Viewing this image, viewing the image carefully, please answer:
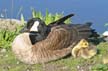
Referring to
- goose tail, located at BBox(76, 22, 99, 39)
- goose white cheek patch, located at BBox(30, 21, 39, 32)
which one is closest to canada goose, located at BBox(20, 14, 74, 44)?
goose white cheek patch, located at BBox(30, 21, 39, 32)

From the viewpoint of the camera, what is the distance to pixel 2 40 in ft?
33.2

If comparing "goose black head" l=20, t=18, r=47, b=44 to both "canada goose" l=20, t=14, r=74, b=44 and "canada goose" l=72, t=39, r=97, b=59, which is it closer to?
"canada goose" l=20, t=14, r=74, b=44

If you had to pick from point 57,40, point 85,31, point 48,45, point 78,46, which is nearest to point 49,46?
point 48,45

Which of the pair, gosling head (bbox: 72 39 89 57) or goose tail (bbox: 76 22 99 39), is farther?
goose tail (bbox: 76 22 99 39)

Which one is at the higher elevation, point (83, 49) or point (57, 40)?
point (57, 40)

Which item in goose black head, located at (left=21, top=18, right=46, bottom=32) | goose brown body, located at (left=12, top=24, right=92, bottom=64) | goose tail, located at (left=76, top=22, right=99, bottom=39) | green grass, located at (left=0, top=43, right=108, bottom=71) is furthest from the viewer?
goose tail, located at (left=76, top=22, right=99, bottom=39)

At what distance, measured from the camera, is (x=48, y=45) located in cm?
873

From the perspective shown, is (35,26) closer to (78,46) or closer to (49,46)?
(49,46)

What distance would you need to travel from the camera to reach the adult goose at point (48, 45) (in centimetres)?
874

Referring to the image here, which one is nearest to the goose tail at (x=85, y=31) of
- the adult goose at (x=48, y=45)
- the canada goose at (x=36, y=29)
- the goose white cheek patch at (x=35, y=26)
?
the adult goose at (x=48, y=45)

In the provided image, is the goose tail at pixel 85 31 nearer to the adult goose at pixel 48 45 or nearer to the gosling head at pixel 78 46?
the adult goose at pixel 48 45

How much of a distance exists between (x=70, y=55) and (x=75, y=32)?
0.41 m

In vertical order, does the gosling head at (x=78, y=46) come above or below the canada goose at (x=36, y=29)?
below

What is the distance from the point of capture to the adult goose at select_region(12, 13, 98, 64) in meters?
8.74
